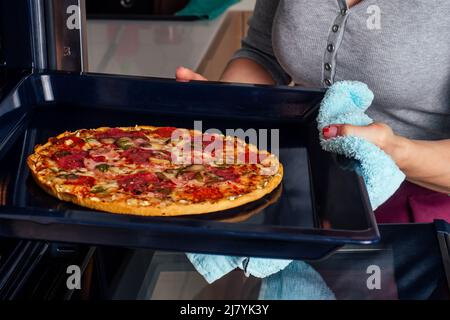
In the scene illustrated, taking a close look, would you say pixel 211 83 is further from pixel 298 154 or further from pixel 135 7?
pixel 135 7

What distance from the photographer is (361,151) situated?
1016 millimetres

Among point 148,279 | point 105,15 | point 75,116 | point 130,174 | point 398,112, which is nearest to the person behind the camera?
point 148,279

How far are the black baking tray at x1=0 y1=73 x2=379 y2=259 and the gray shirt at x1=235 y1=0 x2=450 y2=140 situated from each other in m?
0.23

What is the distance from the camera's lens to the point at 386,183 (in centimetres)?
103

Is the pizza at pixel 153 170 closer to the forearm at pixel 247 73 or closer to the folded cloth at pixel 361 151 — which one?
the folded cloth at pixel 361 151

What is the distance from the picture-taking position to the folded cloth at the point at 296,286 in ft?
3.06

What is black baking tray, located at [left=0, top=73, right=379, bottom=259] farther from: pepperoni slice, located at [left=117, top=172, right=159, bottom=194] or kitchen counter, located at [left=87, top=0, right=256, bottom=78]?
kitchen counter, located at [left=87, top=0, right=256, bottom=78]

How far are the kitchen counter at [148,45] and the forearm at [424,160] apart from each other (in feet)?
2.95

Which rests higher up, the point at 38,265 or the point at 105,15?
the point at 38,265

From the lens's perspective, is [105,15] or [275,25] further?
[105,15]

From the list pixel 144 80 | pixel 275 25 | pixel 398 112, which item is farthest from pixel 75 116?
pixel 398 112

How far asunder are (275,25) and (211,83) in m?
0.36

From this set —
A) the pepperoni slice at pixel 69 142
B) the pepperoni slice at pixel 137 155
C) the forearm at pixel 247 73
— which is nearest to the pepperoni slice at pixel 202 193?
the pepperoni slice at pixel 137 155

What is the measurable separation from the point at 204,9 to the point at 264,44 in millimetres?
1001
